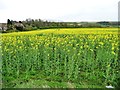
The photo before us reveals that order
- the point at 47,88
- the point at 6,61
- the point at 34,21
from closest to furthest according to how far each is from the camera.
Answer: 1. the point at 47,88
2. the point at 6,61
3. the point at 34,21

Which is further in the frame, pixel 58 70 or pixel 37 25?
pixel 37 25

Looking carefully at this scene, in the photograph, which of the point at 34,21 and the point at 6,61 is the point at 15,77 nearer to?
the point at 6,61

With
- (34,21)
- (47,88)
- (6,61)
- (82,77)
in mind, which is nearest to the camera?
(47,88)

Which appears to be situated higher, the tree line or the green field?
the tree line

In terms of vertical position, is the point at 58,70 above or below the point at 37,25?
below

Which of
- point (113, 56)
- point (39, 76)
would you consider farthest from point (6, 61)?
point (113, 56)

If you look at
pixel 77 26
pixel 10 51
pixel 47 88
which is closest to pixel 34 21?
pixel 77 26

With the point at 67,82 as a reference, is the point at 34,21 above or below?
above

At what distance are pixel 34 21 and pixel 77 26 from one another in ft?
8.06

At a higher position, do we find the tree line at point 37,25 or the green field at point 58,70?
the tree line at point 37,25

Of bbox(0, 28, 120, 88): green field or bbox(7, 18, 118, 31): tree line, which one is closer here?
bbox(0, 28, 120, 88): green field

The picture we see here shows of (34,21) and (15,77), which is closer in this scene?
(15,77)

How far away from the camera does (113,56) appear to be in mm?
7523

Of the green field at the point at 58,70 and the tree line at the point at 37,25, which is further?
the tree line at the point at 37,25
